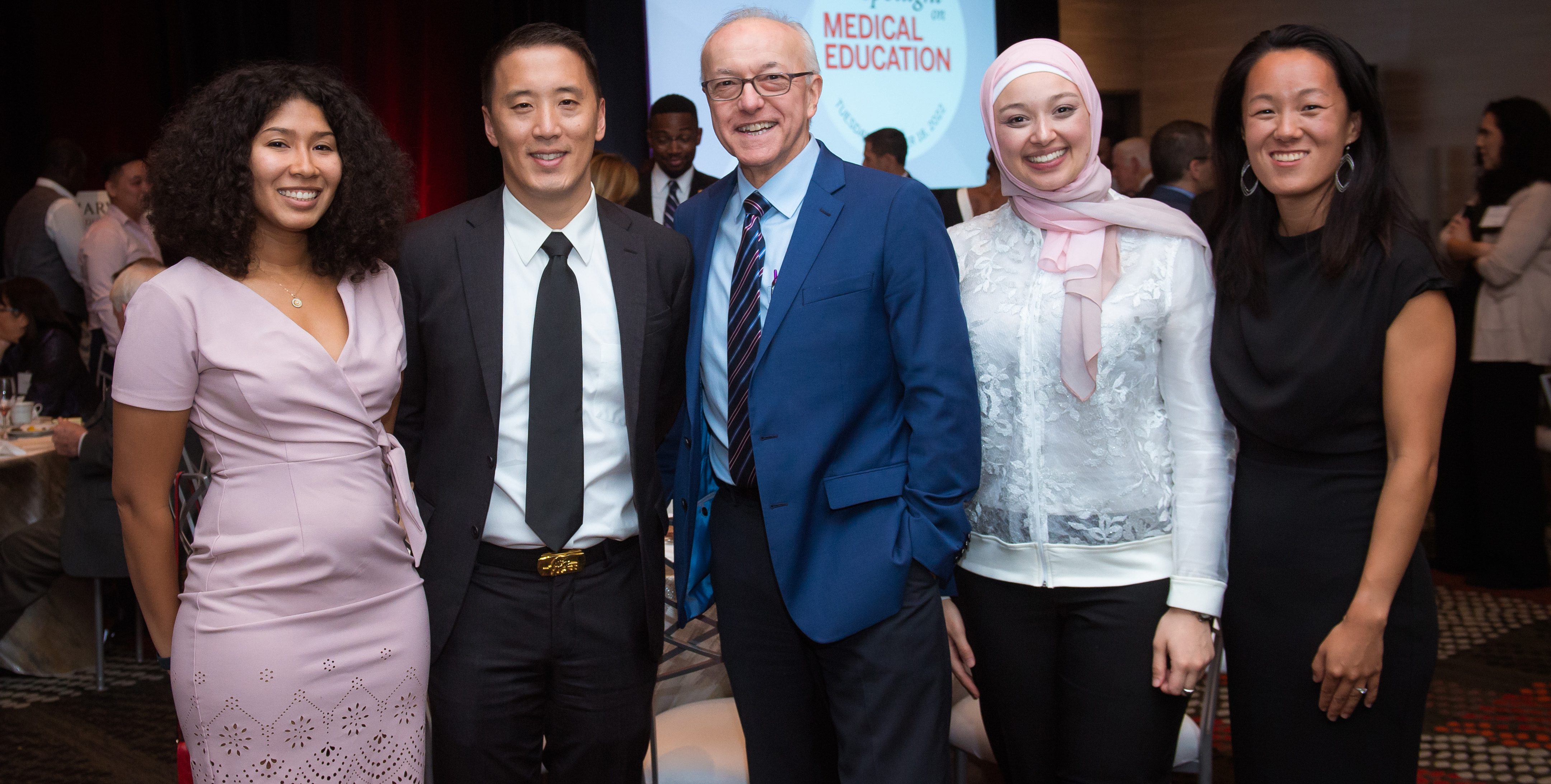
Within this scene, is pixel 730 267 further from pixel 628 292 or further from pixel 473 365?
pixel 473 365

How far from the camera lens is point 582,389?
5.79ft

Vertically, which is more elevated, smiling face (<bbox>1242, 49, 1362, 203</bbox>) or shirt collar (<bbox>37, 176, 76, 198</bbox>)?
shirt collar (<bbox>37, 176, 76, 198</bbox>)

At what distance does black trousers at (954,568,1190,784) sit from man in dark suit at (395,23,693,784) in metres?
0.58

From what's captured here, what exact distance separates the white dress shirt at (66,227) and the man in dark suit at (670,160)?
339 cm

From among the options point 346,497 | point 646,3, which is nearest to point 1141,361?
point 346,497

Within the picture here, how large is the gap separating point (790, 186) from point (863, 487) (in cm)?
50

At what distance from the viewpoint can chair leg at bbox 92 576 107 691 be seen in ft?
12.2

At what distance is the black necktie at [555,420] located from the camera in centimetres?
172

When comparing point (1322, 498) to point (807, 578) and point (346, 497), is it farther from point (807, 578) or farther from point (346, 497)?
point (346, 497)

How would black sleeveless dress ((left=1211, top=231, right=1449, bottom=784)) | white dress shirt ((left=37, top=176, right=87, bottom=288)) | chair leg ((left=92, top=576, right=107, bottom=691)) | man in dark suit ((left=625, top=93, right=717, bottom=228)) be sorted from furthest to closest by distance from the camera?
1. white dress shirt ((left=37, top=176, right=87, bottom=288))
2. man in dark suit ((left=625, top=93, right=717, bottom=228))
3. chair leg ((left=92, top=576, right=107, bottom=691))
4. black sleeveless dress ((left=1211, top=231, right=1449, bottom=784))

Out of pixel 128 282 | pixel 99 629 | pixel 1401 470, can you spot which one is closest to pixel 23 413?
pixel 99 629

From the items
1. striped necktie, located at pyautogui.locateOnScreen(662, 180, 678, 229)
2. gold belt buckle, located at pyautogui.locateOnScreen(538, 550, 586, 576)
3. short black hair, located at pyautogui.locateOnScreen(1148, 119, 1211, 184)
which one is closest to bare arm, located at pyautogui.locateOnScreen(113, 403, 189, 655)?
gold belt buckle, located at pyautogui.locateOnScreen(538, 550, 586, 576)

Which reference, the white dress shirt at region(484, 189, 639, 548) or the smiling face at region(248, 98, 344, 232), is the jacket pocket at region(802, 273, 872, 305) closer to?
the white dress shirt at region(484, 189, 639, 548)

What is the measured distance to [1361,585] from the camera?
5.32 feet
